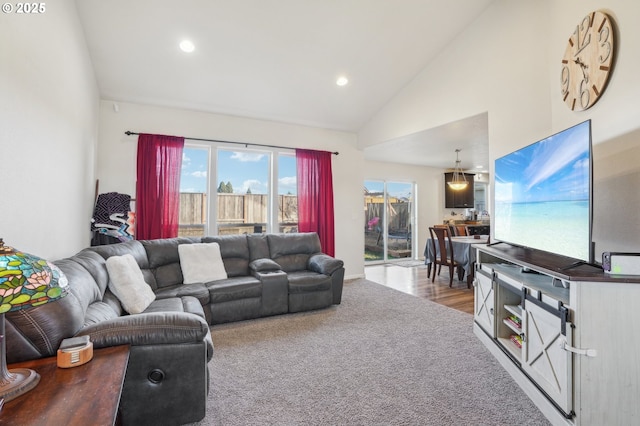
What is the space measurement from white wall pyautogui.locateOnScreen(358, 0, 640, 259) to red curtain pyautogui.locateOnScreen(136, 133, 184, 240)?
10.8 ft

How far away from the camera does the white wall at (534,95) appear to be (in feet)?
6.25

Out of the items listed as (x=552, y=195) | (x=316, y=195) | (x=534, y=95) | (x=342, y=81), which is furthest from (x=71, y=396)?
(x=316, y=195)

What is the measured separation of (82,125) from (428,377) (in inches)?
152

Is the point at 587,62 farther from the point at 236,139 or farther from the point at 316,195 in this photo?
the point at 236,139

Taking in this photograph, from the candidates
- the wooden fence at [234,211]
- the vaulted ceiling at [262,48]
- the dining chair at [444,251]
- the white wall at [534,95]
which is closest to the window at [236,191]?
the wooden fence at [234,211]

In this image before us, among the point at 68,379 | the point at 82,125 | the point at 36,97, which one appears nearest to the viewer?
the point at 68,379

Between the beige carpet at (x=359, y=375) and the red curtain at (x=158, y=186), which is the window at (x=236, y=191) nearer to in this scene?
the red curtain at (x=158, y=186)

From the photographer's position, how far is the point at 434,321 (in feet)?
10.9

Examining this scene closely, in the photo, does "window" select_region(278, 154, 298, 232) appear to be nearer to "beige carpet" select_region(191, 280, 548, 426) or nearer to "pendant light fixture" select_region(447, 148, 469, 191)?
"beige carpet" select_region(191, 280, 548, 426)

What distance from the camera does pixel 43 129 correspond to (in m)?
1.92

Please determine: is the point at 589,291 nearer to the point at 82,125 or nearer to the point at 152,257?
the point at 152,257

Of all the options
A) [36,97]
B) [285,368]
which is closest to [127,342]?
[285,368]

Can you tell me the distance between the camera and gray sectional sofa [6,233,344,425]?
141cm

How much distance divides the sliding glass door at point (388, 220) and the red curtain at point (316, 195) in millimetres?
2049
